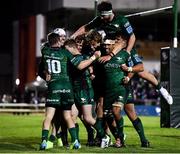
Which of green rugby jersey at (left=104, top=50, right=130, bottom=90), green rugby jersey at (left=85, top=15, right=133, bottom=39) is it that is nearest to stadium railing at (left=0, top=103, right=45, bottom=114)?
green rugby jersey at (left=85, top=15, right=133, bottom=39)

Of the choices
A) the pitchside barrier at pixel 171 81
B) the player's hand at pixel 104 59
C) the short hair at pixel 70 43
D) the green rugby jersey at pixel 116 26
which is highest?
the green rugby jersey at pixel 116 26

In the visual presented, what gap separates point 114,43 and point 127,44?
0.25 m

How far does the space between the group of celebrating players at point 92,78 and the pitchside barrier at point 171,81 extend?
238 inches

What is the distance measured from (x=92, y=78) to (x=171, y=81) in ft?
22.0

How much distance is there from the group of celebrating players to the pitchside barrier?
606 cm

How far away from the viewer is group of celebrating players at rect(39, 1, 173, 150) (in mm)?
11859

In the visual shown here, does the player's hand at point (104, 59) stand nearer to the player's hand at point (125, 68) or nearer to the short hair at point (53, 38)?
the player's hand at point (125, 68)

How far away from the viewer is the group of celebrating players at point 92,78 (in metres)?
11.9

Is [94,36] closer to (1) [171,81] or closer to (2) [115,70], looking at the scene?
(2) [115,70]

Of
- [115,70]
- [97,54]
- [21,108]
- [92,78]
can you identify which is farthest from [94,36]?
[21,108]

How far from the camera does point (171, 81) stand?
19.2m

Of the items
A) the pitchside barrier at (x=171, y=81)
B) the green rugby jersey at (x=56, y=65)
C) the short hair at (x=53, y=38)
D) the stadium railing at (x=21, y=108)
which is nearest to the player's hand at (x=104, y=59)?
the green rugby jersey at (x=56, y=65)

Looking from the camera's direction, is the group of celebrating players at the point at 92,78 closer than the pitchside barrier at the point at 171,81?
Yes

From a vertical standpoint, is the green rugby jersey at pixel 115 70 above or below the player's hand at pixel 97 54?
below
